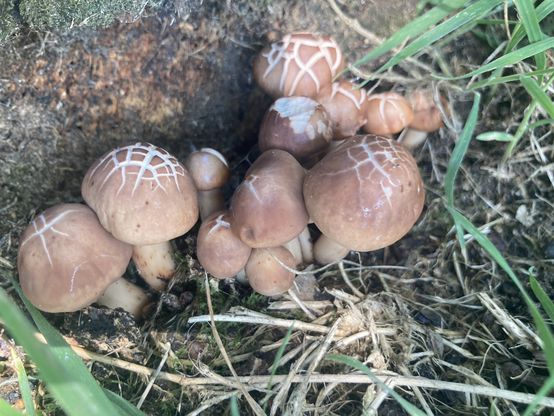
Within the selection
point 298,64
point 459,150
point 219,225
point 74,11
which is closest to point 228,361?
point 219,225

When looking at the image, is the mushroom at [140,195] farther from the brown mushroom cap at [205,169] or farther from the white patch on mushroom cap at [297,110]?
the white patch on mushroom cap at [297,110]

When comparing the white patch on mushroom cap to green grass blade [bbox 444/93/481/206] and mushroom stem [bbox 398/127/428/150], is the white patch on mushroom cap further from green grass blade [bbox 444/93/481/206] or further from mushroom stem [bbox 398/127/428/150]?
mushroom stem [bbox 398/127/428/150]

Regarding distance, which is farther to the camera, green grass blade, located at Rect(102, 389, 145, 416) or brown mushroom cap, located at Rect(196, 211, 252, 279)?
brown mushroom cap, located at Rect(196, 211, 252, 279)

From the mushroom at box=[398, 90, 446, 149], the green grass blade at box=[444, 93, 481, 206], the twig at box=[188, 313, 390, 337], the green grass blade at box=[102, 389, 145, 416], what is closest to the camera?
the green grass blade at box=[102, 389, 145, 416]

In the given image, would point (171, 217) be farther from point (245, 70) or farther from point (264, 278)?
point (245, 70)

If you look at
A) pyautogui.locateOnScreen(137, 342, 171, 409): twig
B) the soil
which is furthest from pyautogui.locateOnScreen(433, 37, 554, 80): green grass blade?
pyautogui.locateOnScreen(137, 342, 171, 409): twig

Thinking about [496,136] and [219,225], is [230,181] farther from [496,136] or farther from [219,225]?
[496,136]
